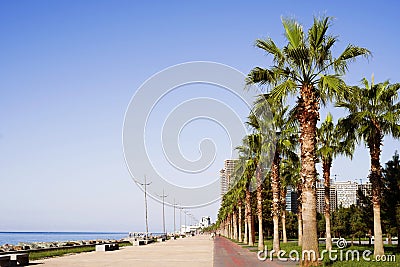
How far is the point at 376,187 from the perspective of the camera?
88.5ft

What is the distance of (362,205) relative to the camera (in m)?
47.2

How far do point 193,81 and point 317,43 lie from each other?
886cm

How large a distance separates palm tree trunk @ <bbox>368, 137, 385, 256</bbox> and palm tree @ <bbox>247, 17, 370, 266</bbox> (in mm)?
7179

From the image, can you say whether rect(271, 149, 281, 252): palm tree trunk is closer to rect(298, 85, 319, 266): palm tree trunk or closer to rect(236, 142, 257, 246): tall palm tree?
rect(236, 142, 257, 246): tall palm tree

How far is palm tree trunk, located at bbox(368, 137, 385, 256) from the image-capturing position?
26344 millimetres

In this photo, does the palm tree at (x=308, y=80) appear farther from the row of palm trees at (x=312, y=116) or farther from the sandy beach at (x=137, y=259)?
the sandy beach at (x=137, y=259)

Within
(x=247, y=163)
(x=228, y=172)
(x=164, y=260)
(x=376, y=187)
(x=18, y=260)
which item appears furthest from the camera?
(x=228, y=172)

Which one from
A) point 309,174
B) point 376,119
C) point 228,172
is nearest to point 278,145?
point 376,119

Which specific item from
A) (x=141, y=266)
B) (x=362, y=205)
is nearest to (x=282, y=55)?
(x=141, y=266)

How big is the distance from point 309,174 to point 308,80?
3.87 m

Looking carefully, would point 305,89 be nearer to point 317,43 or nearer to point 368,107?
point 317,43

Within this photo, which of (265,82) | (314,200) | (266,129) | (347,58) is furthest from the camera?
(266,129)

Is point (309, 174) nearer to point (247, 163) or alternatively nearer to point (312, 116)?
point (312, 116)

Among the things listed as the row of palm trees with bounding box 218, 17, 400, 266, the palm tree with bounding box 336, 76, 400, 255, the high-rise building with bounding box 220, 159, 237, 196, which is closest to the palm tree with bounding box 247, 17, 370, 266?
the row of palm trees with bounding box 218, 17, 400, 266
